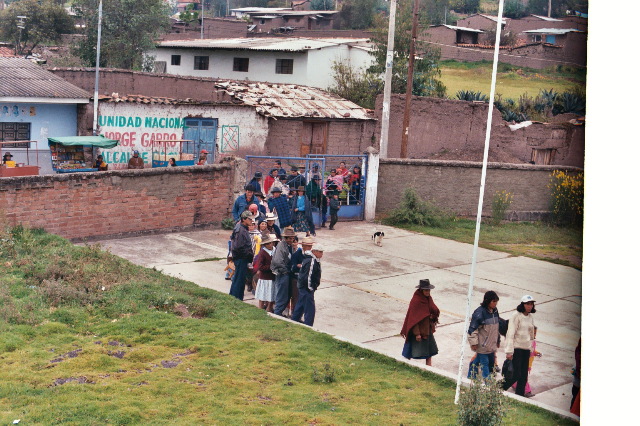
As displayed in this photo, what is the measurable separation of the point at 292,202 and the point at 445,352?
6882 mm

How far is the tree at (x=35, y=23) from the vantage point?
174 feet

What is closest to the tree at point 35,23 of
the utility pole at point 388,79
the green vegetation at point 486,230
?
the utility pole at point 388,79

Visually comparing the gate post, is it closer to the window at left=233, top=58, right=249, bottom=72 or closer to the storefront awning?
the storefront awning

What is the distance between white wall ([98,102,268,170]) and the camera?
23906 millimetres

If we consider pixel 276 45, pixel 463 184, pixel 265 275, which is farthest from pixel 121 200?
pixel 276 45

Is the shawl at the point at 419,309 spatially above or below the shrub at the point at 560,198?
below

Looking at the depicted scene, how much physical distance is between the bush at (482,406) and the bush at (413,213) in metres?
14.6

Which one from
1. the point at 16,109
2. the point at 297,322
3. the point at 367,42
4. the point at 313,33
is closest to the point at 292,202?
the point at 297,322

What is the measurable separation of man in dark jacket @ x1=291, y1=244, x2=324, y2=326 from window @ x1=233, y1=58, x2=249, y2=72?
2571cm

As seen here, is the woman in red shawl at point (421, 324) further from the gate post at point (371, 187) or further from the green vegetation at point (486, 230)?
the gate post at point (371, 187)

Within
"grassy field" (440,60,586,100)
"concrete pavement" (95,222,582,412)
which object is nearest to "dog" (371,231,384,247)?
"concrete pavement" (95,222,582,412)

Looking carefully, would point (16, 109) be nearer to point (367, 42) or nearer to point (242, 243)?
point (242, 243)

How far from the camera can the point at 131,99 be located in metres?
24.1

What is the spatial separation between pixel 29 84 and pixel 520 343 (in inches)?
741
